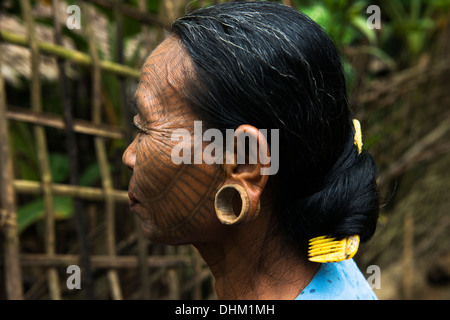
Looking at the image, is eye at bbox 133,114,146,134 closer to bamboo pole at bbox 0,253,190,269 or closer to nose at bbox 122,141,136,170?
nose at bbox 122,141,136,170

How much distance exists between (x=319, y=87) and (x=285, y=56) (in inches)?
4.9

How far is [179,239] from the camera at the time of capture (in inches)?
53.7

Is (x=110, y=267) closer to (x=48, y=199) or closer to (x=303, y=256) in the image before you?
(x=48, y=199)

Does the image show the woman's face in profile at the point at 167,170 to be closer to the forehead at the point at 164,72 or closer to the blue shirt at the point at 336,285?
the forehead at the point at 164,72

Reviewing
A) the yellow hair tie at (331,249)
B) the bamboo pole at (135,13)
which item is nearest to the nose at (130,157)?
the yellow hair tie at (331,249)

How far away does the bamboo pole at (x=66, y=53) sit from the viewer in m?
2.26

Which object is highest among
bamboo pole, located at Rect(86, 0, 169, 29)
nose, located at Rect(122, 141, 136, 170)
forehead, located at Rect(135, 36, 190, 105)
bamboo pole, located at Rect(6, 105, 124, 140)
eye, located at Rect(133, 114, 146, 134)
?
bamboo pole, located at Rect(86, 0, 169, 29)

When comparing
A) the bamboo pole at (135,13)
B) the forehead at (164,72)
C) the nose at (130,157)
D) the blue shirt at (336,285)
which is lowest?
the blue shirt at (336,285)

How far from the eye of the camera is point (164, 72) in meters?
1.32

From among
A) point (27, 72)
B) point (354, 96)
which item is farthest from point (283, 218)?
point (27, 72)

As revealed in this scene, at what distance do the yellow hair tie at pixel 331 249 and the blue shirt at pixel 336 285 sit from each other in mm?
77

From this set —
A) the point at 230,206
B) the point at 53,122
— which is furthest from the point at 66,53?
the point at 230,206

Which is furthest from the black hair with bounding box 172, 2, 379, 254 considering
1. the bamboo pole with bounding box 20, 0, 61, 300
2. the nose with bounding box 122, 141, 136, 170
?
the bamboo pole with bounding box 20, 0, 61, 300

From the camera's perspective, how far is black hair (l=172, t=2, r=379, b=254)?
1227mm
